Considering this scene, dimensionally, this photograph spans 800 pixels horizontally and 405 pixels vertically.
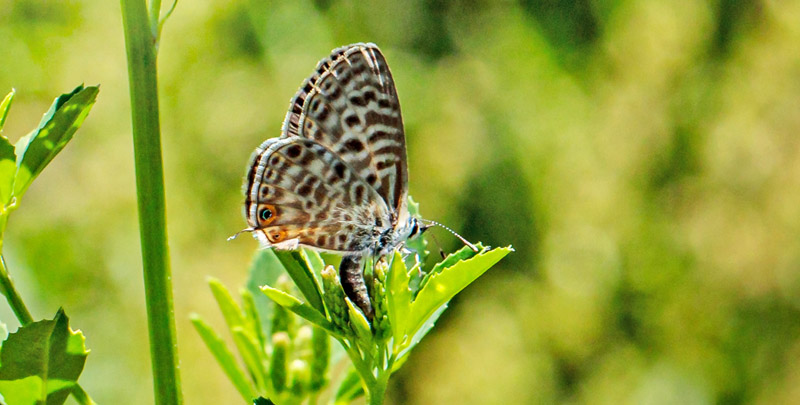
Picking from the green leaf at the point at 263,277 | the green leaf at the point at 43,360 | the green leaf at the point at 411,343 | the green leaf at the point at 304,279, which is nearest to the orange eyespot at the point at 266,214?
the green leaf at the point at 263,277

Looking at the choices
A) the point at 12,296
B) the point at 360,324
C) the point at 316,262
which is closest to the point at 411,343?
the point at 360,324

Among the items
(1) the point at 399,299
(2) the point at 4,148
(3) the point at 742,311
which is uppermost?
(2) the point at 4,148

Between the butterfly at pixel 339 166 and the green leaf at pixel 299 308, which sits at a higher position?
the butterfly at pixel 339 166

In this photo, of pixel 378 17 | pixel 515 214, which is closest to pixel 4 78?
pixel 378 17

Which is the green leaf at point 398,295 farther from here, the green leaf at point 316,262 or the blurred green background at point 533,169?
the blurred green background at point 533,169

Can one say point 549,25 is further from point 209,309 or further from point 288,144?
point 288,144

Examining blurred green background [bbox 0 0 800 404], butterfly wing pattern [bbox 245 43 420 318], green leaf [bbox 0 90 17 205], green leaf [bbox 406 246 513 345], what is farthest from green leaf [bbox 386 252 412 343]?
blurred green background [bbox 0 0 800 404]
